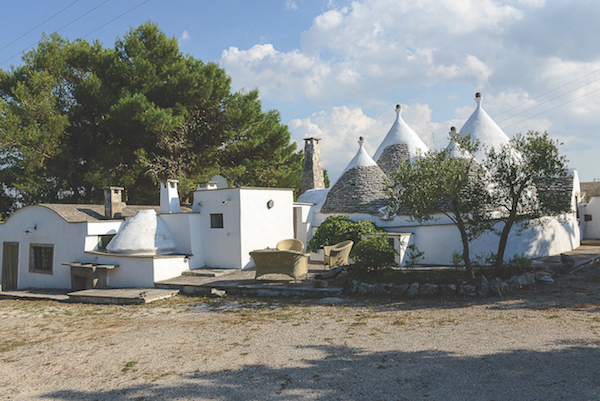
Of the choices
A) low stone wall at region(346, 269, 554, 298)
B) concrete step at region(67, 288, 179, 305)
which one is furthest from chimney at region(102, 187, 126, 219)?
low stone wall at region(346, 269, 554, 298)

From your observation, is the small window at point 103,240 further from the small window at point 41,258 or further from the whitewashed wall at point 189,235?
the whitewashed wall at point 189,235

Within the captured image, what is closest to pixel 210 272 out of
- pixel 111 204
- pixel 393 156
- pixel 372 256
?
pixel 372 256

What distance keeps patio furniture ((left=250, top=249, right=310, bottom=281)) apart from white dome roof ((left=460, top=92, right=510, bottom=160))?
43.5 feet

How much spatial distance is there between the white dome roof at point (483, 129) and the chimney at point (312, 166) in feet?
31.7

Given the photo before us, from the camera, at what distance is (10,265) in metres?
18.1

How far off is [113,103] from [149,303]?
49.1ft

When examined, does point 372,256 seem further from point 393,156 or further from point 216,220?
point 393,156

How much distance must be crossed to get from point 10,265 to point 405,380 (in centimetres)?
1980

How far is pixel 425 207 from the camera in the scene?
10.0 meters

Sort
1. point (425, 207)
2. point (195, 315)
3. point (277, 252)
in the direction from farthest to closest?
1. point (277, 252)
2. point (425, 207)
3. point (195, 315)

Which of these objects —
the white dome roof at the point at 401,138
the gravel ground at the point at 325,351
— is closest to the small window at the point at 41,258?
the gravel ground at the point at 325,351

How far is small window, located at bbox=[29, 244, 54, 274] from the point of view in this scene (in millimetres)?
16358

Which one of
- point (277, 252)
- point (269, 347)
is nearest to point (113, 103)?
point (277, 252)

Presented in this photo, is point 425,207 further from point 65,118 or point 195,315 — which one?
point 65,118
